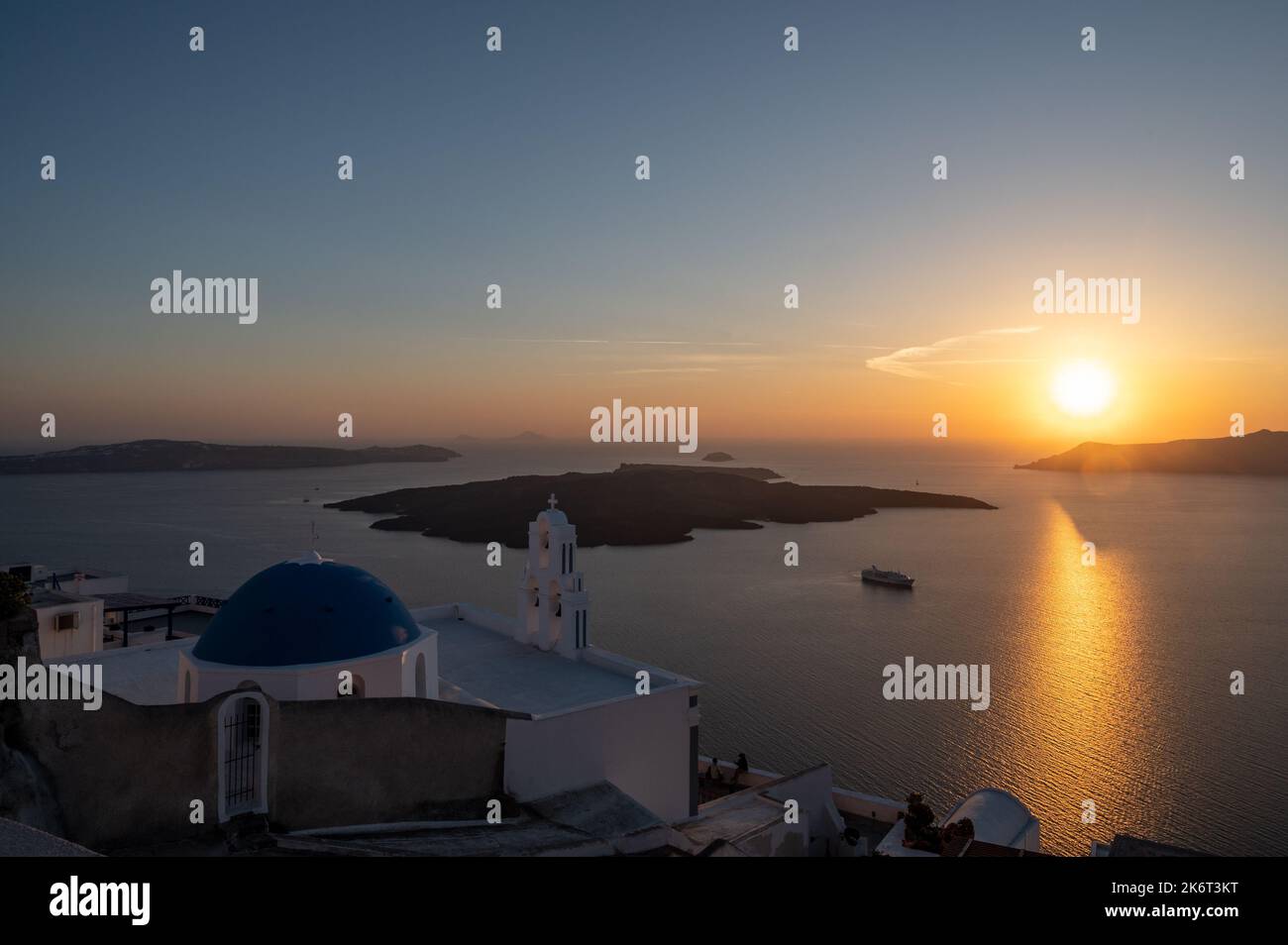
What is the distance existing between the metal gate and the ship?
42919 millimetres

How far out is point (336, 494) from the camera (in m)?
116

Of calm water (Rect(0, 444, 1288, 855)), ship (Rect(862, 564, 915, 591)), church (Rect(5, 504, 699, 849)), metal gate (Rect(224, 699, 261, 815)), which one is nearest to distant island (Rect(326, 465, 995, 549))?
calm water (Rect(0, 444, 1288, 855))

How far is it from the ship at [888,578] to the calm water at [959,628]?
90 cm

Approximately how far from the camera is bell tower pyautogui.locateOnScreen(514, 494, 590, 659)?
57.6ft

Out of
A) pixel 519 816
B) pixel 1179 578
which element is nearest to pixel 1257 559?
pixel 1179 578

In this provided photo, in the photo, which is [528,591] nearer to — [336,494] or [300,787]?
[300,787]

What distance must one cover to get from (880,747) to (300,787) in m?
17.4

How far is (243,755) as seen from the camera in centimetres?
1019

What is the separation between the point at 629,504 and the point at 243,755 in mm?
69957

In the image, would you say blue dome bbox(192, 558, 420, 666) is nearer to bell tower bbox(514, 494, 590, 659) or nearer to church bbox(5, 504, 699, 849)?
church bbox(5, 504, 699, 849)
